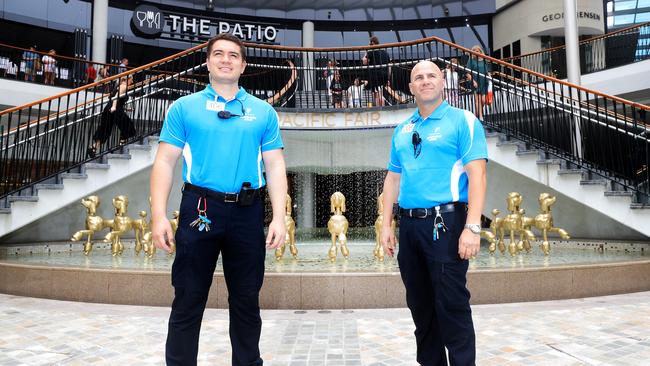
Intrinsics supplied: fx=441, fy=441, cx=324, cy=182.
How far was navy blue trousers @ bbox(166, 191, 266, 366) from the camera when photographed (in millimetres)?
2082

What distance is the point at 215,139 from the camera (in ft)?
7.02

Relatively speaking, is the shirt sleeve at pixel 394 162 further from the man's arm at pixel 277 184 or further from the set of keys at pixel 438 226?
the man's arm at pixel 277 184

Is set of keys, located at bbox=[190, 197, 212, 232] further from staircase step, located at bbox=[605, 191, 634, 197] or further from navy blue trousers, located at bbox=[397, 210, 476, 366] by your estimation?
staircase step, located at bbox=[605, 191, 634, 197]

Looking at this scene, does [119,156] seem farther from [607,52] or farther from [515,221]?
[607,52]

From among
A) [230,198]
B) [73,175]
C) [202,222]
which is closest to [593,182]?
[230,198]

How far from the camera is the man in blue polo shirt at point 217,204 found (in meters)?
2.09

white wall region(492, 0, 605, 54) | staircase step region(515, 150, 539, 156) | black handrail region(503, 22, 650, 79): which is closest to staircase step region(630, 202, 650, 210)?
staircase step region(515, 150, 539, 156)

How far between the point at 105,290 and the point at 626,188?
7036 mm

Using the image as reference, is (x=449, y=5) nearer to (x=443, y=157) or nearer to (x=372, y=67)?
(x=372, y=67)

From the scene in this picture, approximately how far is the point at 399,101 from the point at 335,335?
733cm

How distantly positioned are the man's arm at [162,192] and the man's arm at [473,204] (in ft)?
4.59

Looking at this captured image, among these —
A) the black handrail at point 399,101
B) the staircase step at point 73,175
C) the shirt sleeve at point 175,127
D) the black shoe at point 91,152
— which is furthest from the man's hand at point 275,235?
the black shoe at point 91,152

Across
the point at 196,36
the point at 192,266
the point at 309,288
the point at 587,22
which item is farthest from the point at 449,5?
the point at 192,266

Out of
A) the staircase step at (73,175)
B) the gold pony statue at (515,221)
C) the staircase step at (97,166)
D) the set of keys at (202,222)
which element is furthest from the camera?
the staircase step at (97,166)
